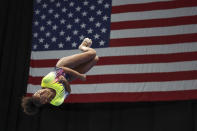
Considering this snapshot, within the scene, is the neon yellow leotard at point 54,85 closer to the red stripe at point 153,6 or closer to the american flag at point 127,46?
the american flag at point 127,46

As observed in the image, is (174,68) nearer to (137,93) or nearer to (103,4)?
(137,93)

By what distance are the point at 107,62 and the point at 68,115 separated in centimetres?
113

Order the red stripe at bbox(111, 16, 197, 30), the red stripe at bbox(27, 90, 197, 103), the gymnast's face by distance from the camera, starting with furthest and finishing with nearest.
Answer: the red stripe at bbox(111, 16, 197, 30) < the red stripe at bbox(27, 90, 197, 103) < the gymnast's face

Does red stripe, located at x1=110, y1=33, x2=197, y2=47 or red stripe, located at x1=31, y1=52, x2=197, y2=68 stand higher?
red stripe, located at x1=110, y1=33, x2=197, y2=47

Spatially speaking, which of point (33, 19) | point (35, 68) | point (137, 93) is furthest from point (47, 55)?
point (137, 93)

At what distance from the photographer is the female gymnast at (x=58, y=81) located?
3.06 m

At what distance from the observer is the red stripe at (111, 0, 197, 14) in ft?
15.6

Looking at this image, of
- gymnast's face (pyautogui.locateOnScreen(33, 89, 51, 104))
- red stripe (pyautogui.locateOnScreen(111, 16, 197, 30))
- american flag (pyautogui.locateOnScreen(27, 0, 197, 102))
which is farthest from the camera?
red stripe (pyautogui.locateOnScreen(111, 16, 197, 30))

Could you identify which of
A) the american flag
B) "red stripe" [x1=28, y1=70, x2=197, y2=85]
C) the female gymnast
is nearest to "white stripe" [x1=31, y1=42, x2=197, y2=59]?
the american flag

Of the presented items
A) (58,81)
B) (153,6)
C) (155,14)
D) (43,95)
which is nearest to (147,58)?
(155,14)

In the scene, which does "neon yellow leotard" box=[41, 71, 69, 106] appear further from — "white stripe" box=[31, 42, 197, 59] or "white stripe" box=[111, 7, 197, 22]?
"white stripe" box=[111, 7, 197, 22]

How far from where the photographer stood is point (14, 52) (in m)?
5.60

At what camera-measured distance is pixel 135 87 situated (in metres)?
4.63

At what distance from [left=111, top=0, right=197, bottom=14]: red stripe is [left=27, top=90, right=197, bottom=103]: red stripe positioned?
1284 millimetres
